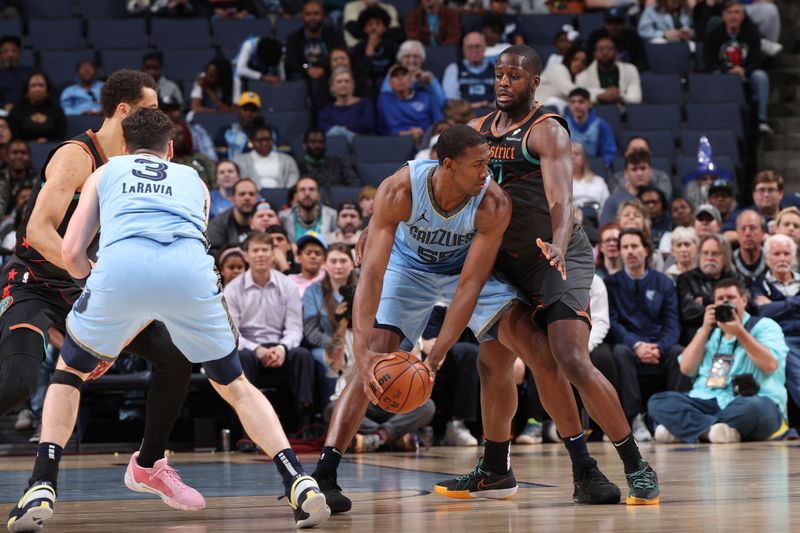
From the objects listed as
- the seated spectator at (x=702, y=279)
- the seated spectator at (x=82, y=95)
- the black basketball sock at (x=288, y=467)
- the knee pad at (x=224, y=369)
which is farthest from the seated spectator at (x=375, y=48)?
the black basketball sock at (x=288, y=467)

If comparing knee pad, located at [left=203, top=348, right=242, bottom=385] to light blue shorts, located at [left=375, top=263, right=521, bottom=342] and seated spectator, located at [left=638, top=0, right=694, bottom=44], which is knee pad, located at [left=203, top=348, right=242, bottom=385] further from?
seated spectator, located at [left=638, top=0, right=694, bottom=44]

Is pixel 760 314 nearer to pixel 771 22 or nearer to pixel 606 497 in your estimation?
pixel 606 497

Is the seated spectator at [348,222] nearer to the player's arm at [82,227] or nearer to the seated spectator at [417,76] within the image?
the seated spectator at [417,76]

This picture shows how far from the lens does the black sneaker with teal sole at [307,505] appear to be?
3922 millimetres

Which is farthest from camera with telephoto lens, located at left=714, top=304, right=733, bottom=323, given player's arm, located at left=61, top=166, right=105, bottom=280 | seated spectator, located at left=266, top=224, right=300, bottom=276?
player's arm, located at left=61, top=166, right=105, bottom=280

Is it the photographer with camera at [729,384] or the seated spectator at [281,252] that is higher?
the seated spectator at [281,252]

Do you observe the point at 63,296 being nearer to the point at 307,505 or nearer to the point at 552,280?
the point at 307,505

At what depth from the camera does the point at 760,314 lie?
9008mm


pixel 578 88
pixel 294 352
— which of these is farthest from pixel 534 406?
pixel 578 88

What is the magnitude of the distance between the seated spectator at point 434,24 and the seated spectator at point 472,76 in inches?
29.6

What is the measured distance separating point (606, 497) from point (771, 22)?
33.8ft

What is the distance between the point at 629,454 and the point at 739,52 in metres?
9.26

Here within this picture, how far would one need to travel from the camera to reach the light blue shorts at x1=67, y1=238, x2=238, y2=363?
13.1 feet

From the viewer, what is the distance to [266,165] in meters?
11.5
